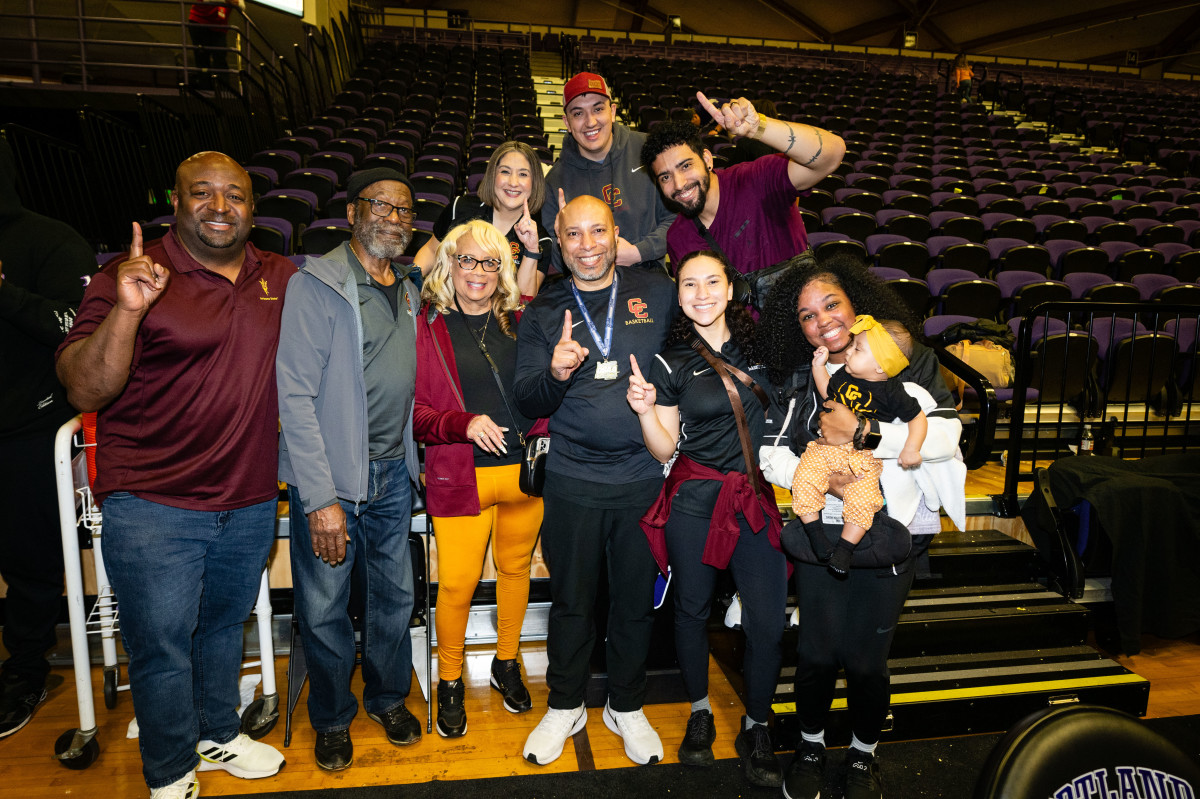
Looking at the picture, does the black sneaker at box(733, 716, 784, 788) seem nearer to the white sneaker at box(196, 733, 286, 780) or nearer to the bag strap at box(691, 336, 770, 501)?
the bag strap at box(691, 336, 770, 501)

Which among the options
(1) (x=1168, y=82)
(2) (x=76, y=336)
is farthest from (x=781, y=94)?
(1) (x=1168, y=82)

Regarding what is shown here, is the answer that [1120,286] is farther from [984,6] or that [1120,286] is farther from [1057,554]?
[984,6]

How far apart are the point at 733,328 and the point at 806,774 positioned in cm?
141

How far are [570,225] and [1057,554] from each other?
265 centimetres

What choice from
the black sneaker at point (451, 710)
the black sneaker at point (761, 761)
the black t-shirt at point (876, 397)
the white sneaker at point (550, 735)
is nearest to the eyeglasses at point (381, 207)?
the black t-shirt at point (876, 397)

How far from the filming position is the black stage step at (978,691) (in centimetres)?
235

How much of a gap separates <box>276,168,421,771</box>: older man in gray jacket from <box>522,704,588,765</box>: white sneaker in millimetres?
431

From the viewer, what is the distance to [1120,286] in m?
4.73

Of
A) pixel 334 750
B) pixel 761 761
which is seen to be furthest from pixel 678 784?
pixel 334 750

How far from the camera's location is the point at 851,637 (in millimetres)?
1979

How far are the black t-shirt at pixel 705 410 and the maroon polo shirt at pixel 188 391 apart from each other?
1.22 metres

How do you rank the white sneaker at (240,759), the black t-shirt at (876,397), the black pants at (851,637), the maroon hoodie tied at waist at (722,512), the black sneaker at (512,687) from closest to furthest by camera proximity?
the black t-shirt at (876,397) → the black pants at (851,637) → the maroon hoodie tied at waist at (722,512) → the white sneaker at (240,759) → the black sneaker at (512,687)

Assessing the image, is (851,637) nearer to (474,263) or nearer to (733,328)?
(733,328)

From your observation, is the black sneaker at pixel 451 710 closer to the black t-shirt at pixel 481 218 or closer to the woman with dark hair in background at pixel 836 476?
the woman with dark hair in background at pixel 836 476
